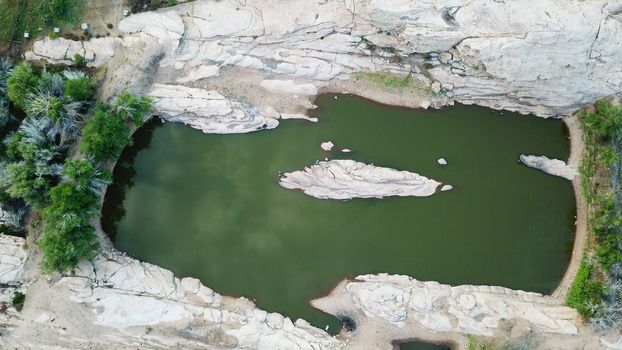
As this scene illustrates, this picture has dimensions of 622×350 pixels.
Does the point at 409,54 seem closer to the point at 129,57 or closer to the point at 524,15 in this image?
the point at 524,15

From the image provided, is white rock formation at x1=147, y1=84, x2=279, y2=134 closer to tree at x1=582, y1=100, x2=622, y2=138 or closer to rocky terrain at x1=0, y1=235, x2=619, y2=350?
rocky terrain at x1=0, y1=235, x2=619, y2=350

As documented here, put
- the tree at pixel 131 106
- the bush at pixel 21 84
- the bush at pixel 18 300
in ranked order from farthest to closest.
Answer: the bush at pixel 18 300 → the tree at pixel 131 106 → the bush at pixel 21 84

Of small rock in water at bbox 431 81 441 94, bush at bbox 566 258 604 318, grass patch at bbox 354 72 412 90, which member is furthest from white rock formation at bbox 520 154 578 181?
grass patch at bbox 354 72 412 90

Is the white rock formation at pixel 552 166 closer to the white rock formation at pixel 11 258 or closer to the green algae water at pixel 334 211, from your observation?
the green algae water at pixel 334 211

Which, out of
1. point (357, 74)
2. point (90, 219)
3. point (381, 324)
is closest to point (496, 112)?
point (357, 74)

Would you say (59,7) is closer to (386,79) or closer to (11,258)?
(11,258)

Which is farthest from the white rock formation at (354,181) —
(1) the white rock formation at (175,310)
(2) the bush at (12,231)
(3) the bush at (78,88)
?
(2) the bush at (12,231)

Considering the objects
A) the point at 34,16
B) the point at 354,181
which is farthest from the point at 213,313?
the point at 34,16
